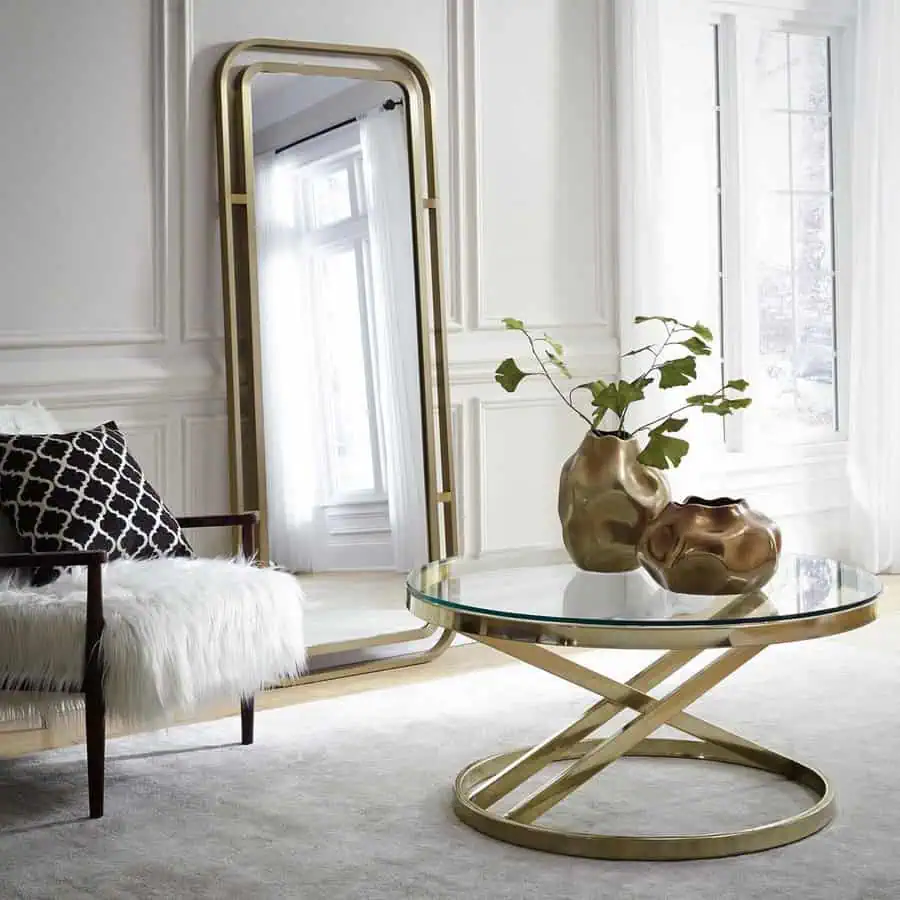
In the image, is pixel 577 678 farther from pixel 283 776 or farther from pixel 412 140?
pixel 412 140

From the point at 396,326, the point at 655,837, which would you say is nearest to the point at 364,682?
the point at 396,326

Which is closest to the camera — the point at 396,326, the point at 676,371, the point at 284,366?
the point at 676,371

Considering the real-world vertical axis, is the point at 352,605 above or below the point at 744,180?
below

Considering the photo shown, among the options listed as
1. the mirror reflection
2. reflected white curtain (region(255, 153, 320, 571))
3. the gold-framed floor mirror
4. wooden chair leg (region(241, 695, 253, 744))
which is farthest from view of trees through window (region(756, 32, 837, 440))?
wooden chair leg (region(241, 695, 253, 744))

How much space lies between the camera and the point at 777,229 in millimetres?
5879

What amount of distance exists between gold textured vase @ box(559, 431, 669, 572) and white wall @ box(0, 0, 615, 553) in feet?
5.22

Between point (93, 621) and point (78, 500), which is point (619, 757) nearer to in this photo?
point (93, 621)

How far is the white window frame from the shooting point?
568cm

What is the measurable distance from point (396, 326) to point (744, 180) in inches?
73.9

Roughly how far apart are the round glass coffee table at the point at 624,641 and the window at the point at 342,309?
126cm

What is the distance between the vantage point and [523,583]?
10.1 feet

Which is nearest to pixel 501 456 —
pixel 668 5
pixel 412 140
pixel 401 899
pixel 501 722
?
pixel 412 140

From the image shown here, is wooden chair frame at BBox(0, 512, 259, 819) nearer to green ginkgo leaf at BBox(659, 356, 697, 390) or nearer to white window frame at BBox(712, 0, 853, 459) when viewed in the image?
green ginkgo leaf at BBox(659, 356, 697, 390)

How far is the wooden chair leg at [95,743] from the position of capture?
115 inches
